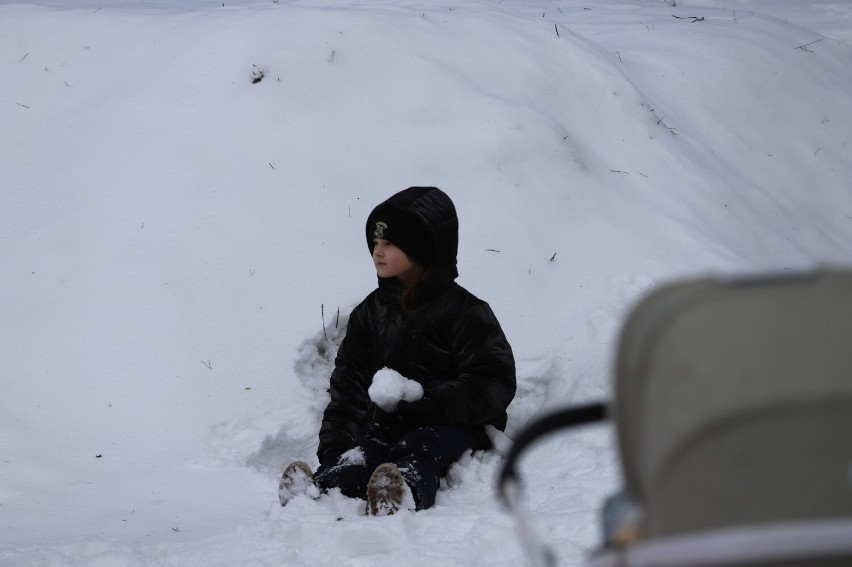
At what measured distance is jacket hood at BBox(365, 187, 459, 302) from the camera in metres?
3.71

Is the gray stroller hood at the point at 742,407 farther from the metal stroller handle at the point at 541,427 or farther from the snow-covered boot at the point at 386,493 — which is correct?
the snow-covered boot at the point at 386,493

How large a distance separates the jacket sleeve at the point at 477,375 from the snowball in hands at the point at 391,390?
0.09m

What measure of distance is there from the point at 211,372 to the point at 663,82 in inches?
191

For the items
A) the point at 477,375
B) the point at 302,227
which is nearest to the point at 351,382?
the point at 477,375

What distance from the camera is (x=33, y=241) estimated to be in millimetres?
5312

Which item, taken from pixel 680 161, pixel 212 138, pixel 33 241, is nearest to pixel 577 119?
pixel 680 161

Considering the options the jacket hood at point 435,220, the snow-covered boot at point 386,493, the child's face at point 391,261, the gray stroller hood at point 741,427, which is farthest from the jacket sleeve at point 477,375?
the gray stroller hood at point 741,427

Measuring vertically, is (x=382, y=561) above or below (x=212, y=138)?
below

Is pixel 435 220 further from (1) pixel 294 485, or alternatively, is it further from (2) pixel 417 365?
(1) pixel 294 485

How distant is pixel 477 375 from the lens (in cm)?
379

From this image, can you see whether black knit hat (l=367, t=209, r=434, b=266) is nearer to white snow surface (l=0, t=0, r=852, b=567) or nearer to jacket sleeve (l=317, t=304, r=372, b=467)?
jacket sleeve (l=317, t=304, r=372, b=467)

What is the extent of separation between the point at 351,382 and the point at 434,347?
43cm

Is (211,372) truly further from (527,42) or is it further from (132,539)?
(527,42)

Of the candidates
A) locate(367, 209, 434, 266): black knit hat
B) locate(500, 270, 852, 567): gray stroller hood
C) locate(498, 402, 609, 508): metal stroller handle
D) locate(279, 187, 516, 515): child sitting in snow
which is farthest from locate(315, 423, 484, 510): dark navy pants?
locate(500, 270, 852, 567): gray stroller hood
